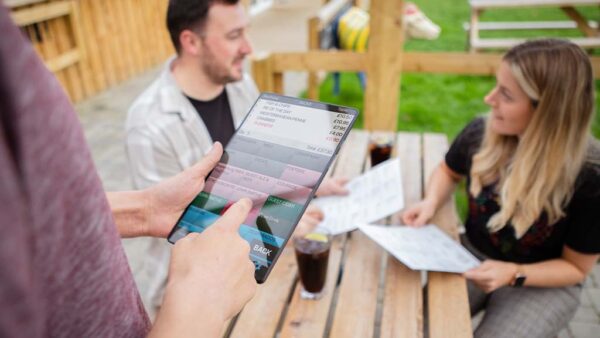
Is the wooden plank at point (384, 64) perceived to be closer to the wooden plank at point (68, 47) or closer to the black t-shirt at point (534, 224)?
the black t-shirt at point (534, 224)

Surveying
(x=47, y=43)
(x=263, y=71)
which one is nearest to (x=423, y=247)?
(x=263, y=71)

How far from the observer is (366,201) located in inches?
71.7

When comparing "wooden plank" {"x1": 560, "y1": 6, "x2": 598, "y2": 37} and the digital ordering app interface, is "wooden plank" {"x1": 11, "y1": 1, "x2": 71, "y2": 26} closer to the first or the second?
the digital ordering app interface

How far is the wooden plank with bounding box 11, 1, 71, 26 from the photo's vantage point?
4.61 m

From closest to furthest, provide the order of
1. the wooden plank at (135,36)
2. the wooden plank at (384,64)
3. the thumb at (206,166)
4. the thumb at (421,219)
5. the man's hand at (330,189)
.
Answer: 1. the thumb at (206,166)
2. the thumb at (421,219)
3. the man's hand at (330,189)
4. the wooden plank at (384,64)
5. the wooden plank at (135,36)

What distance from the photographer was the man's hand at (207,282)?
69cm

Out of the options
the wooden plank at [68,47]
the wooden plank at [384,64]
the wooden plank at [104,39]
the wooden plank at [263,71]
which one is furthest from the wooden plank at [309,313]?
the wooden plank at [104,39]

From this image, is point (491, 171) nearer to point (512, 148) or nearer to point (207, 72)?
point (512, 148)

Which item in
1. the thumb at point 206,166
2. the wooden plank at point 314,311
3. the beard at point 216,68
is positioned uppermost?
the thumb at point 206,166

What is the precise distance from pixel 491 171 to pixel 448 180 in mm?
195

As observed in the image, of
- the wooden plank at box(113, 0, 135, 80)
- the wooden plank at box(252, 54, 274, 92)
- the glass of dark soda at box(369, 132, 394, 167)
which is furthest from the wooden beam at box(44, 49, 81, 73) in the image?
the glass of dark soda at box(369, 132, 394, 167)

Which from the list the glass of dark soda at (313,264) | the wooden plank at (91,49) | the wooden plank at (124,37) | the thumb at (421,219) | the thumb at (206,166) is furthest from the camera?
the wooden plank at (124,37)

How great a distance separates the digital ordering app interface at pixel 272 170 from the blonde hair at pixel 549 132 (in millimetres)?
943

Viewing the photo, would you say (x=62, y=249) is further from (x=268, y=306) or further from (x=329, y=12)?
(x=329, y=12)
